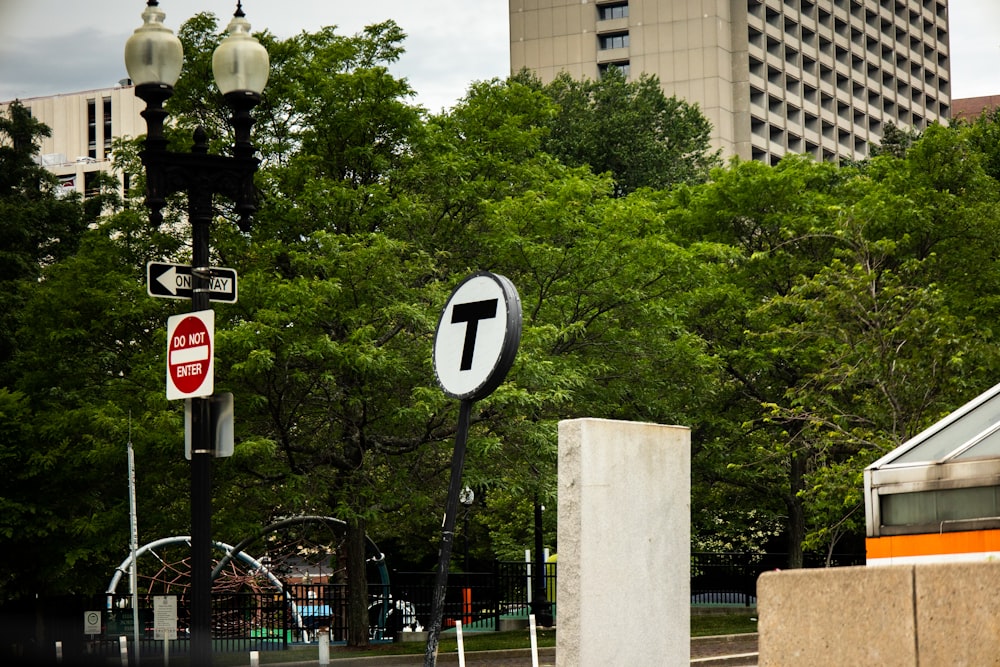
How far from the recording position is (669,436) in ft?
33.4

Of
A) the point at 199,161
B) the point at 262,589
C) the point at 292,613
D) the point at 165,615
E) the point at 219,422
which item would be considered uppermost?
the point at 199,161

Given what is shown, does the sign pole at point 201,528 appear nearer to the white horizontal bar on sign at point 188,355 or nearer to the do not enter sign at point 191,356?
the do not enter sign at point 191,356

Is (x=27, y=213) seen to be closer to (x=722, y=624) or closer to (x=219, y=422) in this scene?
(x=722, y=624)

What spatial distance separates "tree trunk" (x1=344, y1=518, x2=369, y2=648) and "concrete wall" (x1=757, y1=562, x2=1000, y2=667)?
21399 mm

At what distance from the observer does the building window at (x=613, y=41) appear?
350 ft

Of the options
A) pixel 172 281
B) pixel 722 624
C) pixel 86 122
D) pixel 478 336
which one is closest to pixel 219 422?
pixel 172 281

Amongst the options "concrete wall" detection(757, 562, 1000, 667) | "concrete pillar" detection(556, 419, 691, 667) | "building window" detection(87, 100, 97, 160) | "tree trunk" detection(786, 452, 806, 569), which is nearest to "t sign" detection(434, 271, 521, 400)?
"concrete wall" detection(757, 562, 1000, 667)

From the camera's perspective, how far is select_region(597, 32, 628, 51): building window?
107 metres

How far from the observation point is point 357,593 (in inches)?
1119

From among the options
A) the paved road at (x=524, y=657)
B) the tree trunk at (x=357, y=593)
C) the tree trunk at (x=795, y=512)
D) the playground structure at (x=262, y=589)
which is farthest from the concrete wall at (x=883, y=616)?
the tree trunk at (x=795, y=512)

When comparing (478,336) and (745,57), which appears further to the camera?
(745,57)

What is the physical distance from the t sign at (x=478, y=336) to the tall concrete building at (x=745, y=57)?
95.6 meters

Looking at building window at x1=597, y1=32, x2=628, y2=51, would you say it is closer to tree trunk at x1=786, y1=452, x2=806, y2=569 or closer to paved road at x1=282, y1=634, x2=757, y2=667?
tree trunk at x1=786, y1=452, x2=806, y2=569

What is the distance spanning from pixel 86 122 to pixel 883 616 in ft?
395
